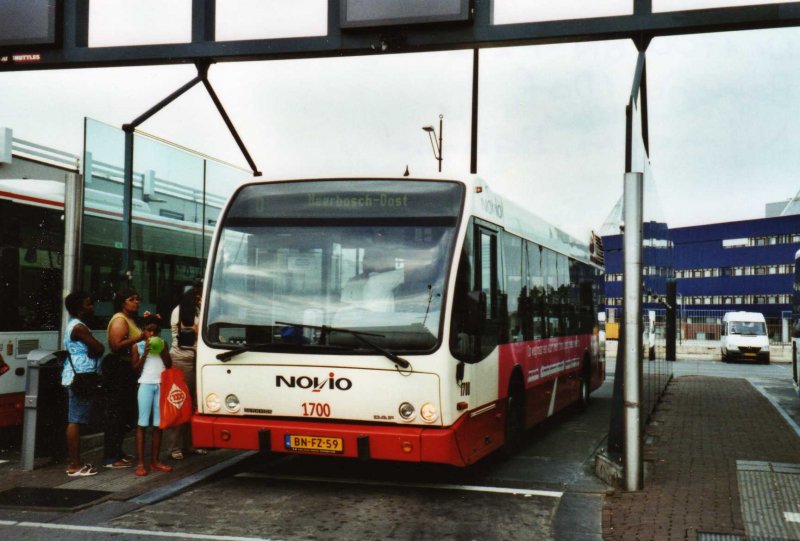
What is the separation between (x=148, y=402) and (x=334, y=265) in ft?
8.45

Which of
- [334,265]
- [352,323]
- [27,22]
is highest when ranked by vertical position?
[27,22]

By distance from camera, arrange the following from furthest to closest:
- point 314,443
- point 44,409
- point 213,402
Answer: point 44,409 < point 213,402 < point 314,443

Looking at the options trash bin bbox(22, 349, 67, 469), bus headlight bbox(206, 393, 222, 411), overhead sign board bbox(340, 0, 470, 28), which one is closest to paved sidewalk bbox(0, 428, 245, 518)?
trash bin bbox(22, 349, 67, 469)

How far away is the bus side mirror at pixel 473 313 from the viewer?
7.46 meters

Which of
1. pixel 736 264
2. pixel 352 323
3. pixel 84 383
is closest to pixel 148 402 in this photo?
pixel 84 383

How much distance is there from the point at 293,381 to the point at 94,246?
4.70m

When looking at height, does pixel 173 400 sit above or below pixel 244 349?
below

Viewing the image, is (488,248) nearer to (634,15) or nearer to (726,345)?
(634,15)

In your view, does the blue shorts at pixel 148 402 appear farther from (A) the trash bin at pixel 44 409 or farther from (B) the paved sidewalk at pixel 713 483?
(B) the paved sidewalk at pixel 713 483

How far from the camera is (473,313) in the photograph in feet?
24.5

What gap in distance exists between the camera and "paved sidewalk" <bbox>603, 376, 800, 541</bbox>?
21.6ft

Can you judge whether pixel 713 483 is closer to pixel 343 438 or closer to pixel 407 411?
pixel 407 411

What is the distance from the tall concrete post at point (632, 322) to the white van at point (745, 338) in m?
31.6

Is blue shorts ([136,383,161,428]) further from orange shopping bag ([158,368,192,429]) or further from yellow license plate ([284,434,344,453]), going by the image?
yellow license plate ([284,434,344,453])
